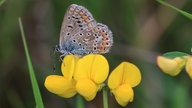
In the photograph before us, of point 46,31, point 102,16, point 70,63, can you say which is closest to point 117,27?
point 102,16

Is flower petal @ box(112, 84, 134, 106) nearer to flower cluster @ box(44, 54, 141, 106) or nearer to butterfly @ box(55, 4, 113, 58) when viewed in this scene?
flower cluster @ box(44, 54, 141, 106)

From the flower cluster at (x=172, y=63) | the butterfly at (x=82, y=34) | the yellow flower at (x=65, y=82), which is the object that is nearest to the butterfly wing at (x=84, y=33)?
the butterfly at (x=82, y=34)

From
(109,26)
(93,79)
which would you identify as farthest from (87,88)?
(109,26)

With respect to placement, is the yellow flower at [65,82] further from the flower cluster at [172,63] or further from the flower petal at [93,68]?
the flower cluster at [172,63]

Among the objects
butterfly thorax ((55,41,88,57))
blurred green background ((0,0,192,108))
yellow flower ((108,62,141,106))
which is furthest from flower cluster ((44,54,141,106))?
blurred green background ((0,0,192,108))

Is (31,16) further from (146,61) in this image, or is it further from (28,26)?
(146,61)

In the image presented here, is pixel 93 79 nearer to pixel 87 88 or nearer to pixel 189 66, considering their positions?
pixel 87 88
